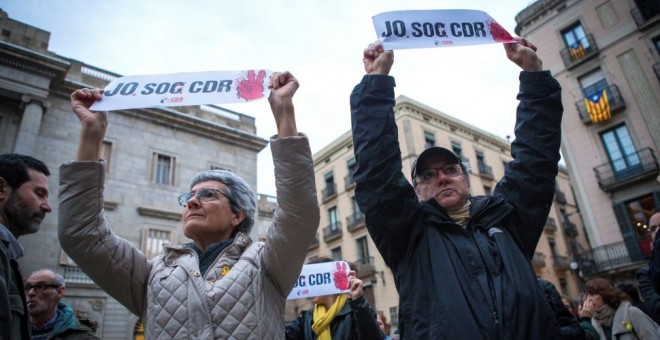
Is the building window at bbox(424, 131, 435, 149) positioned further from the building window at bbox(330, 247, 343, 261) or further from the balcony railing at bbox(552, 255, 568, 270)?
the balcony railing at bbox(552, 255, 568, 270)

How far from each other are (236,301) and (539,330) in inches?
53.8

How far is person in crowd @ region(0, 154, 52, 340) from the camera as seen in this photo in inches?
80.4

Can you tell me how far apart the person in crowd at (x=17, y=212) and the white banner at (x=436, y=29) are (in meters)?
2.40

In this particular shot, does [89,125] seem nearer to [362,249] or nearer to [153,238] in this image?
[153,238]

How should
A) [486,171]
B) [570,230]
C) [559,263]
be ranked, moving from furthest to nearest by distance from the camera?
[570,230] < [486,171] < [559,263]

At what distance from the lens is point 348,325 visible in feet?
12.0

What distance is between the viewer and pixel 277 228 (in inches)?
78.2

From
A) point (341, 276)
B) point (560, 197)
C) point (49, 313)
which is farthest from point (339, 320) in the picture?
point (560, 197)

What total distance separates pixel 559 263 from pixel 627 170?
14.0 metres

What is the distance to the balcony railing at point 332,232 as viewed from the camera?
91.6 ft

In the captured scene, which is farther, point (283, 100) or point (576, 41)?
point (576, 41)

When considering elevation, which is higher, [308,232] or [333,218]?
[333,218]

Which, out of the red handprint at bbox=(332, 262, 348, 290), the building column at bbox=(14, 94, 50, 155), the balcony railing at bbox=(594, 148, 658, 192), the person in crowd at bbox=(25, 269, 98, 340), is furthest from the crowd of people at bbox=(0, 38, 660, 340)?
the balcony railing at bbox=(594, 148, 658, 192)

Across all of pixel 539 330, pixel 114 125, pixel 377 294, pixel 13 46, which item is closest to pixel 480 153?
pixel 377 294
